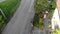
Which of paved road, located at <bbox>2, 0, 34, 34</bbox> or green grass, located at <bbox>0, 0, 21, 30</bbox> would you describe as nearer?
paved road, located at <bbox>2, 0, 34, 34</bbox>

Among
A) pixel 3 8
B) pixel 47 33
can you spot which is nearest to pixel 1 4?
pixel 3 8

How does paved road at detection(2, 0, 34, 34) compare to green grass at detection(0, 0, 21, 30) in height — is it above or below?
below

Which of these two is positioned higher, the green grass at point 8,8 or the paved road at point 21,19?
the green grass at point 8,8

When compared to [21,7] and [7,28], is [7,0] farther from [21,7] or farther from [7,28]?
[7,28]

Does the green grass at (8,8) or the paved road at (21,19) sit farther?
the green grass at (8,8)
